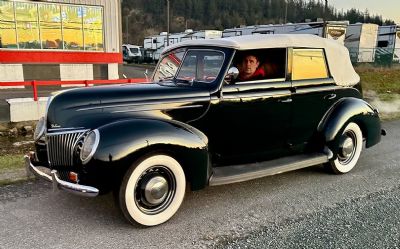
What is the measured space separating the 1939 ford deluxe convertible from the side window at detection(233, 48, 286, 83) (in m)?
0.01

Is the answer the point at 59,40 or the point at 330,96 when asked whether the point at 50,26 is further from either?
the point at 330,96

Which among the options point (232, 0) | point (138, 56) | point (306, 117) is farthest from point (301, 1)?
point (306, 117)

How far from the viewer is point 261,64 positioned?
455 centimetres

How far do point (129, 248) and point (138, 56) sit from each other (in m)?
39.2

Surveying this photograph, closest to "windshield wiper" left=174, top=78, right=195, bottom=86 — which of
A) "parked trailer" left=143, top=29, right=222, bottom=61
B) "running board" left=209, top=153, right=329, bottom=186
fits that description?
"running board" left=209, top=153, right=329, bottom=186

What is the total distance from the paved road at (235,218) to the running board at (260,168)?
31 centimetres

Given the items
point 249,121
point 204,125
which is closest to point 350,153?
point 249,121

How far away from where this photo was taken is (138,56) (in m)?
40.8

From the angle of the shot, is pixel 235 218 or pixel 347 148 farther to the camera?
pixel 347 148

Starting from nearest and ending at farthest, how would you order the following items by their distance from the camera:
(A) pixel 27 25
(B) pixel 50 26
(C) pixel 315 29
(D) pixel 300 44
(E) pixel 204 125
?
(E) pixel 204 125 → (D) pixel 300 44 → (A) pixel 27 25 → (B) pixel 50 26 → (C) pixel 315 29

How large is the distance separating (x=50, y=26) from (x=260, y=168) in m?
16.5

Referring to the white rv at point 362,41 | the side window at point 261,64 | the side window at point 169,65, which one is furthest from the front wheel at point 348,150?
the white rv at point 362,41

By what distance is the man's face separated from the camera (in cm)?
439

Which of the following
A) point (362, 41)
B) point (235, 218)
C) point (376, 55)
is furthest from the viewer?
point (376, 55)
